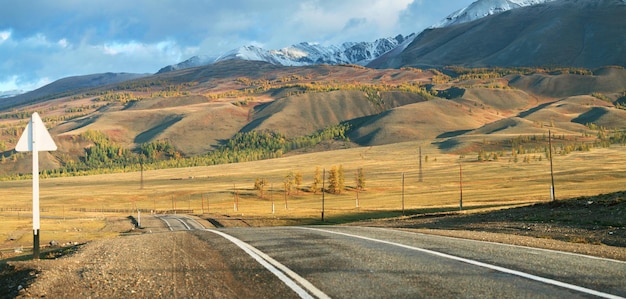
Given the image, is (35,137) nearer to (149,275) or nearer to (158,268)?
(158,268)

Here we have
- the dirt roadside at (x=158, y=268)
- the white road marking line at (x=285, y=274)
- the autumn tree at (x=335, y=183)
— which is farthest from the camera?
the autumn tree at (x=335, y=183)

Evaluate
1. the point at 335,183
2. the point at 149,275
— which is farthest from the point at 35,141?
the point at 335,183

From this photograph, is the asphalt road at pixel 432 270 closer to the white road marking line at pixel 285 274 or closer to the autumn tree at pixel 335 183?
the white road marking line at pixel 285 274

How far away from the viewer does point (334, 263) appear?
13.0m

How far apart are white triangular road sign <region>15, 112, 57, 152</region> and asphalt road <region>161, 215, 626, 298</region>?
599 cm

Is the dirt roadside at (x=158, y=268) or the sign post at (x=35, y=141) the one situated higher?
the sign post at (x=35, y=141)

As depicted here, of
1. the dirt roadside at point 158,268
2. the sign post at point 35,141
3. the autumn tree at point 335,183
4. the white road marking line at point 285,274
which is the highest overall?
the sign post at point 35,141

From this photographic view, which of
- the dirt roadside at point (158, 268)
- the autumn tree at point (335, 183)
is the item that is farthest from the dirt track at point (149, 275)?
the autumn tree at point (335, 183)

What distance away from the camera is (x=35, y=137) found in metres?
16.7

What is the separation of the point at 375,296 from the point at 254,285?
2505 millimetres

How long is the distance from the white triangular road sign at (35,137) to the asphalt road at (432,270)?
5992 millimetres

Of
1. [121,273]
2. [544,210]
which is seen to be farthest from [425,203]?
[121,273]

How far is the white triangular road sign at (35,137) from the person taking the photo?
1656 centimetres

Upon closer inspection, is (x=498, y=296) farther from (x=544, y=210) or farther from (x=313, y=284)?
(x=544, y=210)
